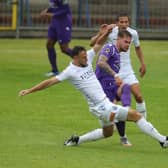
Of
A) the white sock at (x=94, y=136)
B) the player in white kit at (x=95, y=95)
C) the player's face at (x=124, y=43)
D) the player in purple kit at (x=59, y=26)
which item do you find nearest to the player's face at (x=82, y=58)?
the player in white kit at (x=95, y=95)

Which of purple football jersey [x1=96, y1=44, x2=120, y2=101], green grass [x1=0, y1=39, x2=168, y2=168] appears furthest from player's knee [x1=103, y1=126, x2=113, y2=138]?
purple football jersey [x1=96, y1=44, x2=120, y2=101]

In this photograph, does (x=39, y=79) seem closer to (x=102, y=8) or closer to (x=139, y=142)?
(x=139, y=142)

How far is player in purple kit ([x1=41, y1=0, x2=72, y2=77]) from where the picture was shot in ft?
63.9

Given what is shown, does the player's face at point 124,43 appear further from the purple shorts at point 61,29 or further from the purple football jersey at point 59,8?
the purple football jersey at point 59,8

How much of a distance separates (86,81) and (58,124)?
256 centimetres

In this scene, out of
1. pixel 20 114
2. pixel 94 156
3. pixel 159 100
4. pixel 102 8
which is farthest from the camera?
pixel 102 8

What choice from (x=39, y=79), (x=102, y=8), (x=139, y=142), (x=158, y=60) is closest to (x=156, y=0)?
(x=102, y=8)

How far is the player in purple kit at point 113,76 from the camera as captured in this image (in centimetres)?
1189

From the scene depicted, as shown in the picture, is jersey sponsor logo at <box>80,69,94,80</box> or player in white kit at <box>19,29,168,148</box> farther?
jersey sponsor logo at <box>80,69,94,80</box>

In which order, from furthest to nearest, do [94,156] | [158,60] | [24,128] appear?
[158,60] → [24,128] → [94,156]

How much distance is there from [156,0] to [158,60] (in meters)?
6.24

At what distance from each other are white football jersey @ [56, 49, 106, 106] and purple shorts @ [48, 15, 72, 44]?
7854 millimetres

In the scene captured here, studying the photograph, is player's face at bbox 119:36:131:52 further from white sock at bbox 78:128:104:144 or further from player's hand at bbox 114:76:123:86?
white sock at bbox 78:128:104:144

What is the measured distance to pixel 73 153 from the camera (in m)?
11.5
